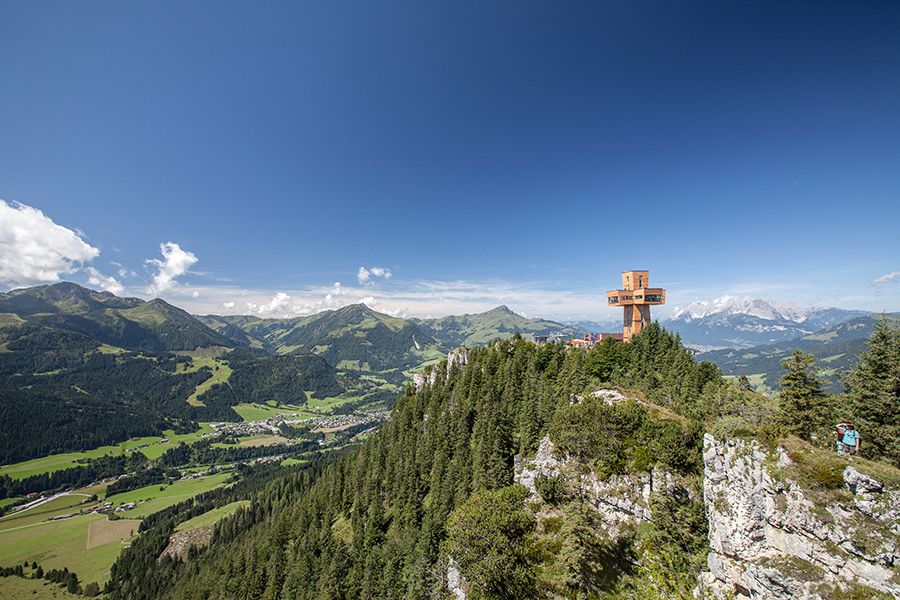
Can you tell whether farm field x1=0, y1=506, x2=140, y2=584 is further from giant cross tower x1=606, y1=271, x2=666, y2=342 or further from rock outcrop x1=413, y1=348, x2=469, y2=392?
giant cross tower x1=606, y1=271, x2=666, y2=342

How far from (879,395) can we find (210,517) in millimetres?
242470

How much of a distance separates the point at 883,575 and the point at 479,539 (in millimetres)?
32978

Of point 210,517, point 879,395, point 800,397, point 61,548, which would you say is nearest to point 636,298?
point 800,397

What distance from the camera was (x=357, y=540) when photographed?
3211 inches

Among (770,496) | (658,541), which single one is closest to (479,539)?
(658,541)

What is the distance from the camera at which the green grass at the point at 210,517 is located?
17238cm

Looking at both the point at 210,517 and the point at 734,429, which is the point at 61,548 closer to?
the point at 210,517

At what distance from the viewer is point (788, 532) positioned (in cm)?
2703

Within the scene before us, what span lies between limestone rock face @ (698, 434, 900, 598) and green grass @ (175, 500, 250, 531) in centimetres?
20578

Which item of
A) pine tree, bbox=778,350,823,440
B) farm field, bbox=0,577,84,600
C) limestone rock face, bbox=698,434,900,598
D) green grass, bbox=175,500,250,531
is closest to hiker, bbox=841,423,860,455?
limestone rock face, bbox=698,434,900,598

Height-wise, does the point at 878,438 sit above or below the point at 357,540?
above

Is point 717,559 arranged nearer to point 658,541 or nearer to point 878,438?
point 658,541

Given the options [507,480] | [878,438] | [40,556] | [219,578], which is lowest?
[40,556]

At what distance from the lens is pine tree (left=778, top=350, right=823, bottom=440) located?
3866 cm
